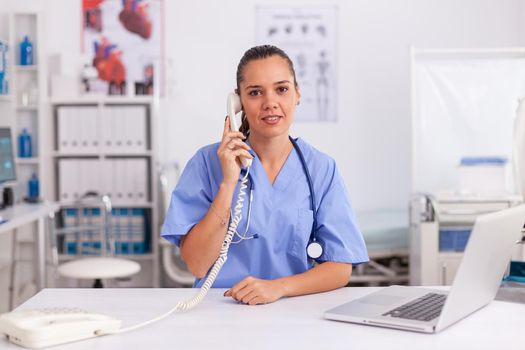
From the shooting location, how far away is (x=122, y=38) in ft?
16.1

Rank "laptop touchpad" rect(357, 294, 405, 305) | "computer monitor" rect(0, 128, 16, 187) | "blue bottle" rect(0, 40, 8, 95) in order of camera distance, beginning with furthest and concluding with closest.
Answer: "blue bottle" rect(0, 40, 8, 95)
"computer monitor" rect(0, 128, 16, 187)
"laptop touchpad" rect(357, 294, 405, 305)

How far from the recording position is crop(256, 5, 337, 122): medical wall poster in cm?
491

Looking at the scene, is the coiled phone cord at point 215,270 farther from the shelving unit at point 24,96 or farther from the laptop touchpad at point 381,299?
the shelving unit at point 24,96

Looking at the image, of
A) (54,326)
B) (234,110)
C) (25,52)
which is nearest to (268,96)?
(234,110)

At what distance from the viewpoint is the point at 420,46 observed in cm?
494

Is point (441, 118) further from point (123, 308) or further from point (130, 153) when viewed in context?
point (123, 308)

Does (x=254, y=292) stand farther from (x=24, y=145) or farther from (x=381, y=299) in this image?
(x=24, y=145)

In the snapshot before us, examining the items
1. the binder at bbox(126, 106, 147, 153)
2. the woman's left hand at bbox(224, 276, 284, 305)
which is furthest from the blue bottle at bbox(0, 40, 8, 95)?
the woman's left hand at bbox(224, 276, 284, 305)

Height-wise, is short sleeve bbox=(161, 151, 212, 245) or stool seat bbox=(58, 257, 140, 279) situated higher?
short sleeve bbox=(161, 151, 212, 245)

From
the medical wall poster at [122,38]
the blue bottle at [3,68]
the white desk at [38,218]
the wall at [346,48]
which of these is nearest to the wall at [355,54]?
the wall at [346,48]

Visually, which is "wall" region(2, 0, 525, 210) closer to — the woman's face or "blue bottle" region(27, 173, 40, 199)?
"blue bottle" region(27, 173, 40, 199)

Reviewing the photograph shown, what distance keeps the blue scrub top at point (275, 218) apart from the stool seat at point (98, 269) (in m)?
1.76

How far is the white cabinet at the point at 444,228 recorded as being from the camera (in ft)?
12.2

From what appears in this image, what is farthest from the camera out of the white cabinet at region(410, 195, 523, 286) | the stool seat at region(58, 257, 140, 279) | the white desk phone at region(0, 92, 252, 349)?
the white cabinet at region(410, 195, 523, 286)
